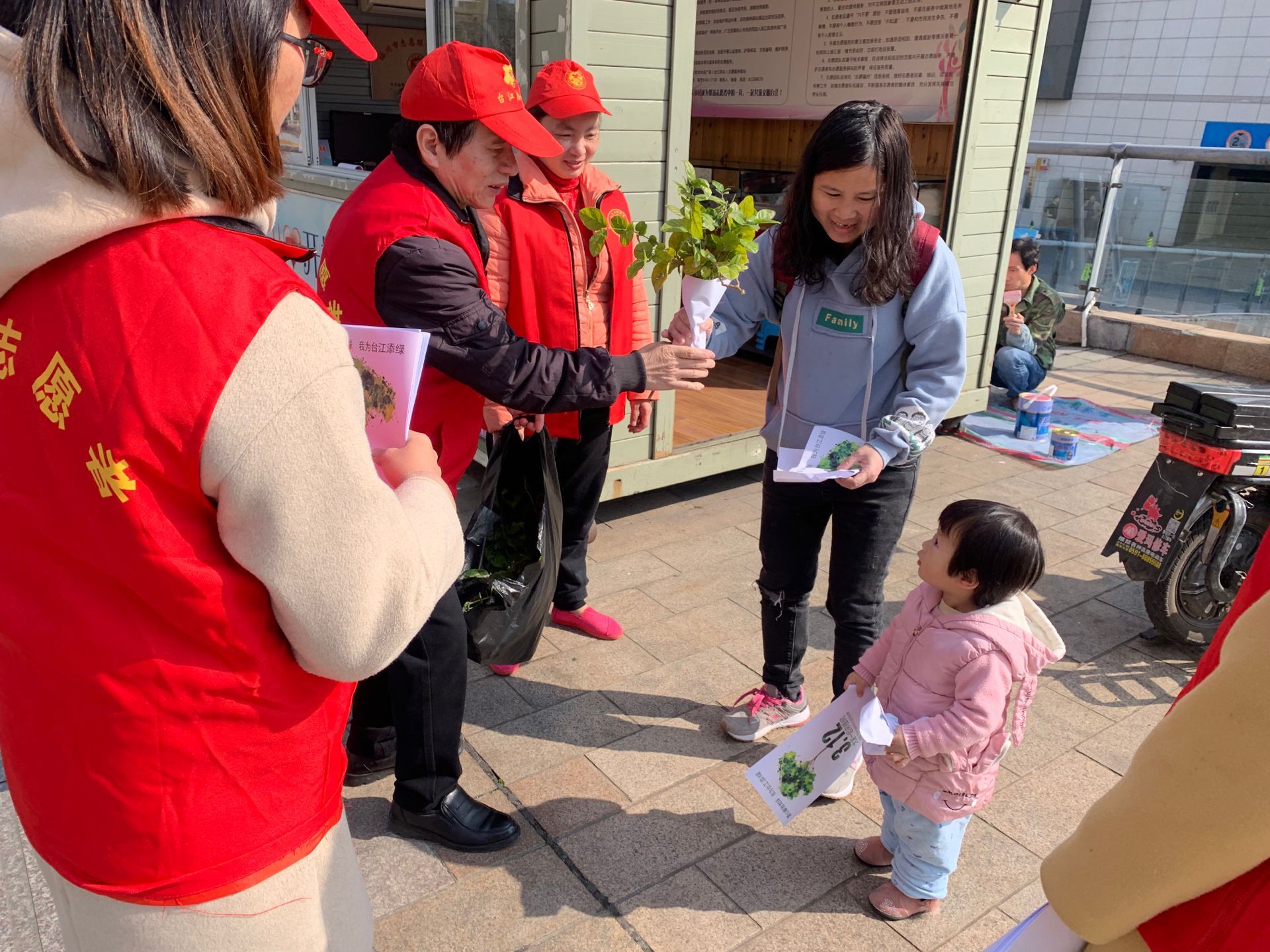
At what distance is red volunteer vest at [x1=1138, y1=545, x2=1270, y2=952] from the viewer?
944mm

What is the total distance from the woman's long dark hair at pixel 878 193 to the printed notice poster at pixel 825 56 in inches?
157

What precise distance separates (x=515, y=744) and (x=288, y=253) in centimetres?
230

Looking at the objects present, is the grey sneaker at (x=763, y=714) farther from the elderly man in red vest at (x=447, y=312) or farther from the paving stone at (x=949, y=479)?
the paving stone at (x=949, y=479)

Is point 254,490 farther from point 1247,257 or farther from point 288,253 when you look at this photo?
point 1247,257

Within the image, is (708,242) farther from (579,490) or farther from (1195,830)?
(1195,830)

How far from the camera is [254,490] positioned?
1026 millimetres

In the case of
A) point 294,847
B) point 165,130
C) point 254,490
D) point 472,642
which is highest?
point 165,130

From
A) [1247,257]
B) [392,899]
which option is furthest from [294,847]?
[1247,257]

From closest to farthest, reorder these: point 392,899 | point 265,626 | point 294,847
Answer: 1. point 265,626
2. point 294,847
3. point 392,899

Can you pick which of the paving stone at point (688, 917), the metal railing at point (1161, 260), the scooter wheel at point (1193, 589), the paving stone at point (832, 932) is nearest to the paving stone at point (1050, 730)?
the scooter wheel at point (1193, 589)

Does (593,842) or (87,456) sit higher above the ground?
(87,456)

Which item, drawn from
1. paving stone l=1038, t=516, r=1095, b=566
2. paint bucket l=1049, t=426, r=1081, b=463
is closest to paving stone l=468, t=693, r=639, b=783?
paving stone l=1038, t=516, r=1095, b=566

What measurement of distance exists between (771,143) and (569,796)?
22.4 feet

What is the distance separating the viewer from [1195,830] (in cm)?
96
